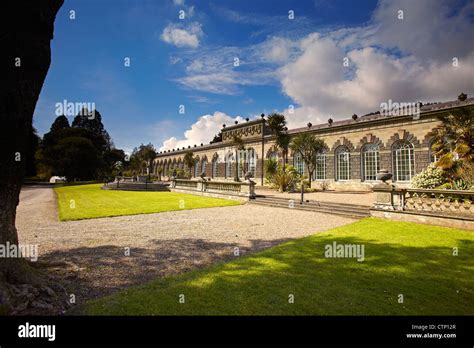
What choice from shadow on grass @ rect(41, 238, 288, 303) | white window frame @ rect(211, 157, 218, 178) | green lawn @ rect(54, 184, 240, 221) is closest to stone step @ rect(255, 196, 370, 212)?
green lawn @ rect(54, 184, 240, 221)

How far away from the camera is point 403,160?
67.8 ft

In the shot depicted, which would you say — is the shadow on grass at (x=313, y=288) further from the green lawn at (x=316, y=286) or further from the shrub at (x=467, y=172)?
the shrub at (x=467, y=172)

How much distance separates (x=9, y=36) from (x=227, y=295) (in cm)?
478

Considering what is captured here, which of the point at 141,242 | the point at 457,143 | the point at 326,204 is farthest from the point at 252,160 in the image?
the point at 141,242

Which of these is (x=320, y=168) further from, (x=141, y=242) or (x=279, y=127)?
(x=141, y=242)

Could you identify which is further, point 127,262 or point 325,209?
point 325,209

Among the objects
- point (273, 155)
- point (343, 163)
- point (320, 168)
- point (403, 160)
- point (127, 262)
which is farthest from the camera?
Result: point (273, 155)

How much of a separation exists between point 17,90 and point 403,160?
81.0 ft

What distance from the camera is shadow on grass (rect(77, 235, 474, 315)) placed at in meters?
3.18

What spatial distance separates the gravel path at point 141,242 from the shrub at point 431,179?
584 cm

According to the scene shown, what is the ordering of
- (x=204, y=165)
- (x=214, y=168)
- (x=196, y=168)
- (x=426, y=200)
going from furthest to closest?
(x=196, y=168) < (x=204, y=165) < (x=214, y=168) < (x=426, y=200)

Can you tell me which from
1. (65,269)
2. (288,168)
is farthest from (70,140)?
(65,269)
